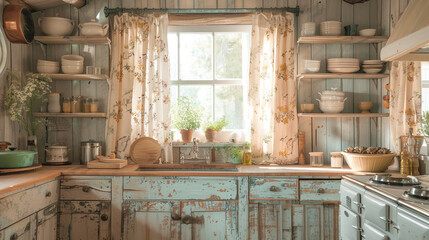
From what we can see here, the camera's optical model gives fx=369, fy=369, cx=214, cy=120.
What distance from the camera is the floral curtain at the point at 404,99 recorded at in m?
3.16

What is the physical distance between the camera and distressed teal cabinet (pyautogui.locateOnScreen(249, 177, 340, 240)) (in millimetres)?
3086

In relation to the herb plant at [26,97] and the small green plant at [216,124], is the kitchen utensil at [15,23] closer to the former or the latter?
the herb plant at [26,97]

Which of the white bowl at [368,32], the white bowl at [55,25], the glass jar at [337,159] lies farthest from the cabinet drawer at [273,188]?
the white bowl at [55,25]

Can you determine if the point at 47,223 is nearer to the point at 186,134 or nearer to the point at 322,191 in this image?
the point at 186,134

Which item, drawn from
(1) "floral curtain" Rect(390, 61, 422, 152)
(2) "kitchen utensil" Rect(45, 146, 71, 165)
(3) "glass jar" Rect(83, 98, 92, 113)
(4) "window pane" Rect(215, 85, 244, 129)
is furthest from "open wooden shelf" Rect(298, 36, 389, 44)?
(2) "kitchen utensil" Rect(45, 146, 71, 165)

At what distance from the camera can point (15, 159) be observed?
9.29 feet

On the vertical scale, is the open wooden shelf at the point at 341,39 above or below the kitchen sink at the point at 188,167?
above

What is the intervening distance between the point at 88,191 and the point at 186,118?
46.5 inches

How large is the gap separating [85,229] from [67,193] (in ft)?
1.11

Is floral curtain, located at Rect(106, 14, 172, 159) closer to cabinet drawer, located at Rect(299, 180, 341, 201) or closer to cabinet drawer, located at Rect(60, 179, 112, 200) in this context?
cabinet drawer, located at Rect(60, 179, 112, 200)

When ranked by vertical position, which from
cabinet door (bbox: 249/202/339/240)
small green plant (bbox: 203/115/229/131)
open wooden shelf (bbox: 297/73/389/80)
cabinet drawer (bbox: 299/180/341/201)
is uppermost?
open wooden shelf (bbox: 297/73/389/80)

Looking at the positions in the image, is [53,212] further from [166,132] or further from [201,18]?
[201,18]

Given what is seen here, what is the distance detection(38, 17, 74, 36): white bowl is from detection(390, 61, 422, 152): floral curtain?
10.2 ft

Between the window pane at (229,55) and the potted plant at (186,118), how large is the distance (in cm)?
45
